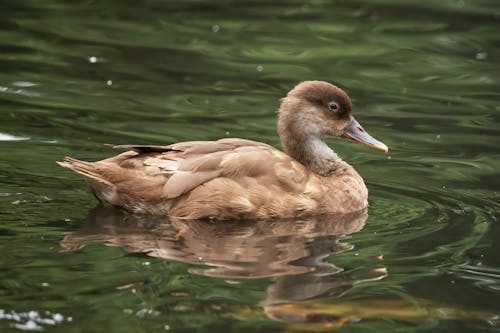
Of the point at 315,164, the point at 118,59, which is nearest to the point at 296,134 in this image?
the point at 315,164

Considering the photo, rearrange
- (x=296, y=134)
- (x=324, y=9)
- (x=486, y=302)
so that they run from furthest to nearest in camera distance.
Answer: (x=324, y=9) → (x=296, y=134) → (x=486, y=302)

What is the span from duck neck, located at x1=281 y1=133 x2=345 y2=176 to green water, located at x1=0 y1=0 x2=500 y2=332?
493 mm

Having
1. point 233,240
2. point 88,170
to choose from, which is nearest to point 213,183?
point 233,240

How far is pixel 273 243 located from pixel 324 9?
846 centimetres

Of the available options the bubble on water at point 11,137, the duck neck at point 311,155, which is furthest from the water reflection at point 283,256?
the bubble on water at point 11,137

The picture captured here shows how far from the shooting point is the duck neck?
10031 mm

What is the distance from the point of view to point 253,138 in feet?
38.0

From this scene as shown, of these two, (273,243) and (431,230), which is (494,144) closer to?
(431,230)

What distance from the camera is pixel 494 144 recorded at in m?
11.6

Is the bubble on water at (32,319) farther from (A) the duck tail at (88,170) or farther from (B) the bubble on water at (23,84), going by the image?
(B) the bubble on water at (23,84)

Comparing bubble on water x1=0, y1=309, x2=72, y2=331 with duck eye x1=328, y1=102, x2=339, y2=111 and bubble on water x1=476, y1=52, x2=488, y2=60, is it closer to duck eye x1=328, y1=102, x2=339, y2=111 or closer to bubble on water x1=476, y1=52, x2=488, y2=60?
duck eye x1=328, y1=102, x2=339, y2=111

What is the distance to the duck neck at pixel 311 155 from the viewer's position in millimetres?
10031

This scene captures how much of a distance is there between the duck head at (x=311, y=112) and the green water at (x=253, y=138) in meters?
0.76

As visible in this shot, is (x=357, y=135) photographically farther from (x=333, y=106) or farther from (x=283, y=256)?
(x=283, y=256)
